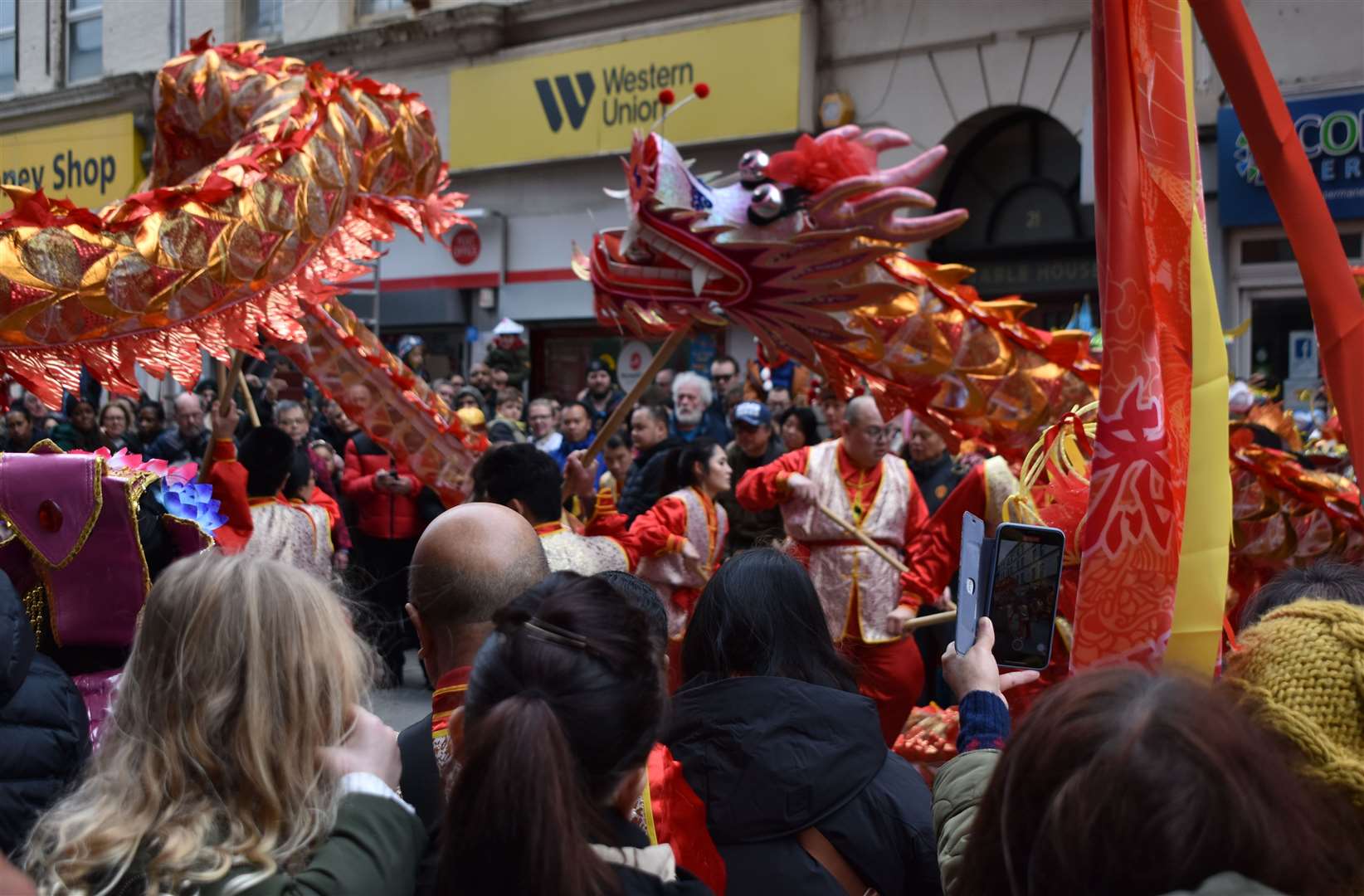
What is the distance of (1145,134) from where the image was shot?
2545 millimetres

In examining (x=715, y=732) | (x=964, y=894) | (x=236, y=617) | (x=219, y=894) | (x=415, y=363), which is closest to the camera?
(x=964, y=894)

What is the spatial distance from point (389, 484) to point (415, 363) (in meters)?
3.79

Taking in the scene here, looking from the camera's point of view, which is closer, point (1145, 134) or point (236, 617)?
point (236, 617)

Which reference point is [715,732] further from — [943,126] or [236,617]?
[943,126]

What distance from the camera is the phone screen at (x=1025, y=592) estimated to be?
89.9 inches

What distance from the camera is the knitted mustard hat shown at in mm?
1488

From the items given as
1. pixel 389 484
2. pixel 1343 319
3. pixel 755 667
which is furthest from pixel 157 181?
pixel 1343 319

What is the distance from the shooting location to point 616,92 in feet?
46.6

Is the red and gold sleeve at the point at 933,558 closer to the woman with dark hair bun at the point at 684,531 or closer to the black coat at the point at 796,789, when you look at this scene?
the woman with dark hair bun at the point at 684,531

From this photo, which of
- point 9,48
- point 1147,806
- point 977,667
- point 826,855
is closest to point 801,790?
point 826,855

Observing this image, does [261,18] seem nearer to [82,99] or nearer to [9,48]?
[82,99]

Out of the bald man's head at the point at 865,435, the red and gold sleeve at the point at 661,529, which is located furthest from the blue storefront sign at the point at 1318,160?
the red and gold sleeve at the point at 661,529

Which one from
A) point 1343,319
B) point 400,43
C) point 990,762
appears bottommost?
point 990,762

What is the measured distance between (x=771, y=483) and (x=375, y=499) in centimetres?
318
